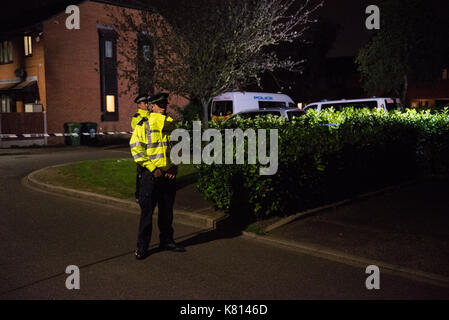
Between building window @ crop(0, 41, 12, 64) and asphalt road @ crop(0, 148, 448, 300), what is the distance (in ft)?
74.3

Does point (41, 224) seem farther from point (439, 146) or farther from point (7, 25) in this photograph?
Result: point (7, 25)

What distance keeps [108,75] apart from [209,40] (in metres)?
17.3

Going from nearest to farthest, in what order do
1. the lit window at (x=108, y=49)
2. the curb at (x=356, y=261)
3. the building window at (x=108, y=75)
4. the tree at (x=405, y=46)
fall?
the curb at (x=356, y=261), the building window at (x=108, y=75), the lit window at (x=108, y=49), the tree at (x=405, y=46)

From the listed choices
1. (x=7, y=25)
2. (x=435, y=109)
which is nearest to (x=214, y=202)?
(x=435, y=109)

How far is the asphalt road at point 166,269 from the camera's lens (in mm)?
4547

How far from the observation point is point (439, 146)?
452 inches

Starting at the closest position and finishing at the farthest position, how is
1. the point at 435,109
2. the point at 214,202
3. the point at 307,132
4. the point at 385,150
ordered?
the point at 214,202
the point at 307,132
the point at 385,150
the point at 435,109

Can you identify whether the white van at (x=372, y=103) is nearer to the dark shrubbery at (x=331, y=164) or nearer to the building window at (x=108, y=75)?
the dark shrubbery at (x=331, y=164)

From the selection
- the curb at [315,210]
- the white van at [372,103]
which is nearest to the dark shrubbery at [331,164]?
the curb at [315,210]

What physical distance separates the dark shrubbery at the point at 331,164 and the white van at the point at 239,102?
923cm

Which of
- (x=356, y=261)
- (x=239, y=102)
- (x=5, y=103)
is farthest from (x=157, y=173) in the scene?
(x=5, y=103)

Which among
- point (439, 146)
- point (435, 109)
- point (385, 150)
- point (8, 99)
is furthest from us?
point (8, 99)

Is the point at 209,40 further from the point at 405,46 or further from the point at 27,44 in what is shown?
the point at 405,46

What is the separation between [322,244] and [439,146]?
22.9ft
